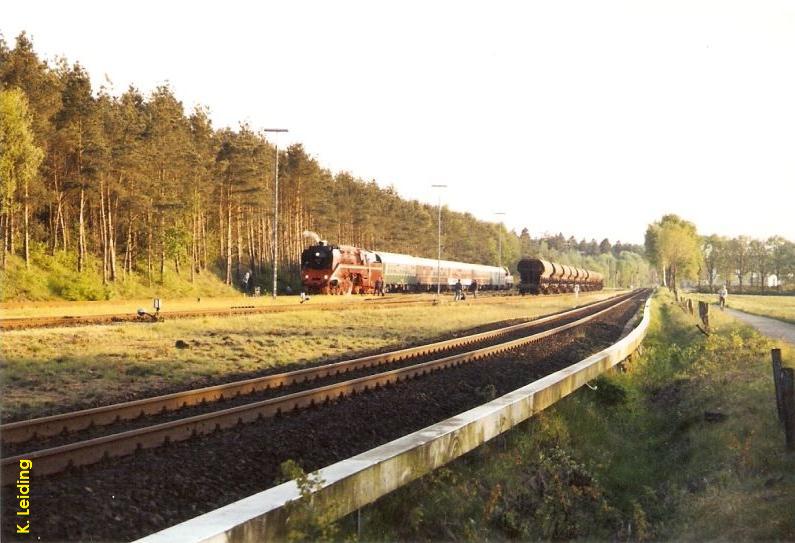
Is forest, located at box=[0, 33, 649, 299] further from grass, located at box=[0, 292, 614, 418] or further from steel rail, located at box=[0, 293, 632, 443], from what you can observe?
steel rail, located at box=[0, 293, 632, 443]

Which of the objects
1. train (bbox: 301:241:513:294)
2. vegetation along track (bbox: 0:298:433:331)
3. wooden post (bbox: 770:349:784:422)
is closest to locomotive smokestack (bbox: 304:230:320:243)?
train (bbox: 301:241:513:294)

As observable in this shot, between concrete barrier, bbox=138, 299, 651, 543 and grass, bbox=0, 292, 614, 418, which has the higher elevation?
concrete barrier, bbox=138, 299, 651, 543

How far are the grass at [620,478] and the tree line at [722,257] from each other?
101m

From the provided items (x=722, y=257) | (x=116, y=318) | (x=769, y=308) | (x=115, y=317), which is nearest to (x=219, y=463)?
(x=116, y=318)

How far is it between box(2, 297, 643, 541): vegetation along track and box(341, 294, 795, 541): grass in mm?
1668

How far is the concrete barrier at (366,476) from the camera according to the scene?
3980 millimetres

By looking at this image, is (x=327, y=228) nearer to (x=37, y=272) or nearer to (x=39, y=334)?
(x=37, y=272)

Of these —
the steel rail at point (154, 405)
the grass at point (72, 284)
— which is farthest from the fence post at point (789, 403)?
the grass at point (72, 284)

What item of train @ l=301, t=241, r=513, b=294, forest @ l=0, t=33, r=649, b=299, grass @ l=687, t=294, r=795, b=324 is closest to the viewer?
grass @ l=687, t=294, r=795, b=324

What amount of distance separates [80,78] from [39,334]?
34.1 metres

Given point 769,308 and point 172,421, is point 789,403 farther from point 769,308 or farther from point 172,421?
point 769,308

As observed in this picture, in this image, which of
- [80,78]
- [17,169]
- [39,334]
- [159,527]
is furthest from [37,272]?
[159,527]

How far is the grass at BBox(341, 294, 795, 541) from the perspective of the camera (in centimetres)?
622

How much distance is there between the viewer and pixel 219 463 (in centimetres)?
769
